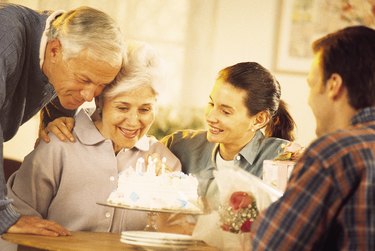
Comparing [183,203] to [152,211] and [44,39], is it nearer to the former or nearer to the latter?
[152,211]

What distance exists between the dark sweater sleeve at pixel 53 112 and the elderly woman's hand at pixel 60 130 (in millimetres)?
193

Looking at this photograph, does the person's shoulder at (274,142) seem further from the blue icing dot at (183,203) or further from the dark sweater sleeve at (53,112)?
the dark sweater sleeve at (53,112)

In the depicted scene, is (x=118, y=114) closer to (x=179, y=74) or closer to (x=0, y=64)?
(x=0, y=64)

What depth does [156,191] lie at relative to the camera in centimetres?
248

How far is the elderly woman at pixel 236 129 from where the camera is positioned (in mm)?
2863

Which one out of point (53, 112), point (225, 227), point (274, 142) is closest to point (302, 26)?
point (274, 142)

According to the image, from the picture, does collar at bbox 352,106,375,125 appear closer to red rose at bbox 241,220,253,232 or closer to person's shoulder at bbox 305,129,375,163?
person's shoulder at bbox 305,129,375,163

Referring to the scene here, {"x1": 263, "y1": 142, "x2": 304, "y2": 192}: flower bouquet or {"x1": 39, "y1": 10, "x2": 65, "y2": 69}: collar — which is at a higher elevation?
{"x1": 39, "y1": 10, "x2": 65, "y2": 69}: collar

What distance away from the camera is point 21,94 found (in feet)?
8.86

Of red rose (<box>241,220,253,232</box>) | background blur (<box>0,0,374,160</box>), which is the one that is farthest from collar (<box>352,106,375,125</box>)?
background blur (<box>0,0,374,160</box>)

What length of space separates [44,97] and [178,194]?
2.31ft

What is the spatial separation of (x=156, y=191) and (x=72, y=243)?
15.8 inches

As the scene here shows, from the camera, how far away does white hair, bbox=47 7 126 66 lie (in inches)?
102

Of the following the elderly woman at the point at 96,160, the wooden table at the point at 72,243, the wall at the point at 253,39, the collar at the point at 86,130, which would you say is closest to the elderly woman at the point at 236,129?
the elderly woman at the point at 96,160
